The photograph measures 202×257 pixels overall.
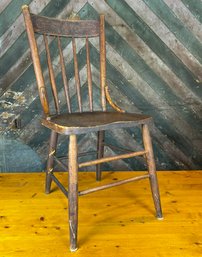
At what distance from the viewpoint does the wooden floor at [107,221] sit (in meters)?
1.12

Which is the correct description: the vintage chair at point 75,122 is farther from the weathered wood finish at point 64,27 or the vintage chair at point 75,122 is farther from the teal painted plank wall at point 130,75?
the teal painted plank wall at point 130,75

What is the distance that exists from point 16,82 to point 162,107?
3.23ft

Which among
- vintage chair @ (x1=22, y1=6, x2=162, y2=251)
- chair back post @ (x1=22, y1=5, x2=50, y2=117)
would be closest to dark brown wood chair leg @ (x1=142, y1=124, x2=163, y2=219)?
vintage chair @ (x1=22, y1=6, x2=162, y2=251)

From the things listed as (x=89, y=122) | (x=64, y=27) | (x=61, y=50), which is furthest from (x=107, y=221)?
(x=64, y=27)

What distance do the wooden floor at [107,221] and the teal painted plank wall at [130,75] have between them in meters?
0.26

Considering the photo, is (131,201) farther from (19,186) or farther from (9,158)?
(9,158)

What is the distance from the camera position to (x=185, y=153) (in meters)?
1.98

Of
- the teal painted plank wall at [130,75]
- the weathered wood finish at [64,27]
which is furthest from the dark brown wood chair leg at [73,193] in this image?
the teal painted plank wall at [130,75]

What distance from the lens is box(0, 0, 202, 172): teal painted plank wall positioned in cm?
182

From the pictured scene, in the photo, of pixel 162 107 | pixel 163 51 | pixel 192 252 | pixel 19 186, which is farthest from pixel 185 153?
pixel 19 186

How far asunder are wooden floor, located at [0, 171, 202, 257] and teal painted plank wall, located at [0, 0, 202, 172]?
262mm

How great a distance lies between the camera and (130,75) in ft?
6.20

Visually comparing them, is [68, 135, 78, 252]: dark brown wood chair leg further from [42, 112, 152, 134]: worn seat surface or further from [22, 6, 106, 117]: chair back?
[22, 6, 106, 117]: chair back

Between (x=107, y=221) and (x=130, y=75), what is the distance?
0.98m
